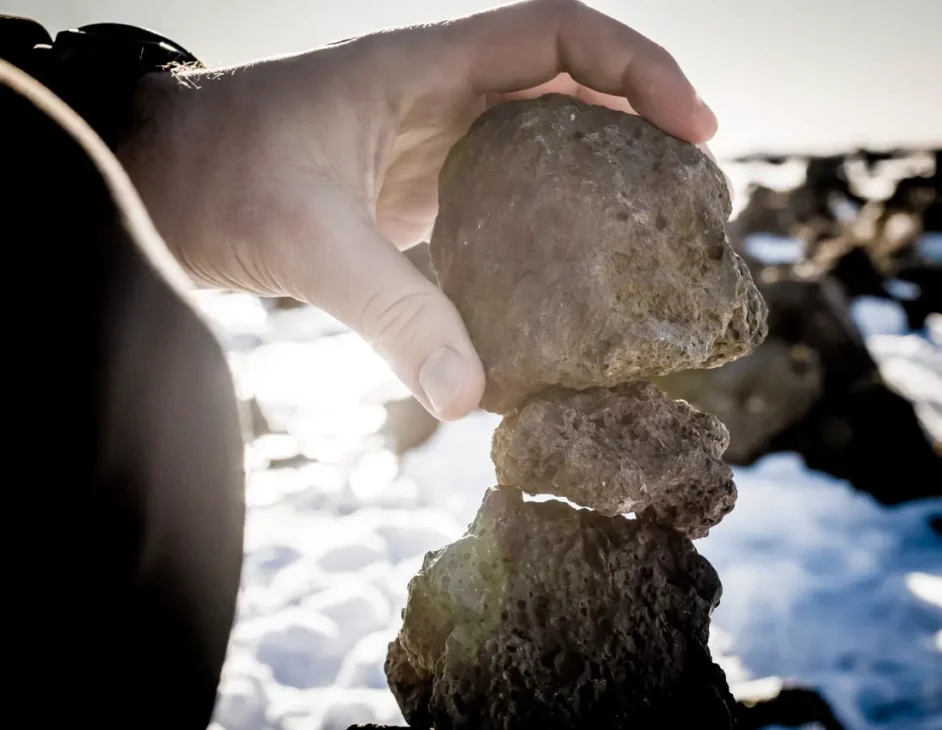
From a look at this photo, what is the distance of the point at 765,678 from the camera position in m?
4.09

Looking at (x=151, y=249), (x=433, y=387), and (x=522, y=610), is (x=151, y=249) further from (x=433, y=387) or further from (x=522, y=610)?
(x=522, y=610)

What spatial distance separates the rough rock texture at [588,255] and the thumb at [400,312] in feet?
0.45

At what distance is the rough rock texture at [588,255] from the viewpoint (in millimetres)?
2434

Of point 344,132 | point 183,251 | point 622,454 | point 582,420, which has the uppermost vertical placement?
point 344,132

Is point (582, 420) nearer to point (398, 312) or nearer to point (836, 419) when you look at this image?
point (398, 312)

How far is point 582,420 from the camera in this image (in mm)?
2525

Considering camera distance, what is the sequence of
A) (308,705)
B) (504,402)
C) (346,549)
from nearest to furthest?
(504,402) < (308,705) < (346,549)

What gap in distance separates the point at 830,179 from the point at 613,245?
2448 centimetres

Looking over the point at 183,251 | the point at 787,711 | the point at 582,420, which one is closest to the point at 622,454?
the point at 582,420

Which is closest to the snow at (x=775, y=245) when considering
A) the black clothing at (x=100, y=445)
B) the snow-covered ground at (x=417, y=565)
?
the snow-covered ground at (x=417, y=565)

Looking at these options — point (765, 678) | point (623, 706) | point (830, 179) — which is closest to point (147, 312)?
point (623, 706)

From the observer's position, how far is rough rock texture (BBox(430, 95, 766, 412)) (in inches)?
95.8

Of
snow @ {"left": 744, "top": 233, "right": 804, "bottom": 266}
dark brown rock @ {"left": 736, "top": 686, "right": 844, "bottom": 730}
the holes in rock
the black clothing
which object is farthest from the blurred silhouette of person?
snow @ {"left": 744, "top": 233, "right": 804, "bottom": 266}

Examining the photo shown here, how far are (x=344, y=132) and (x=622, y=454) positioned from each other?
1484mm
